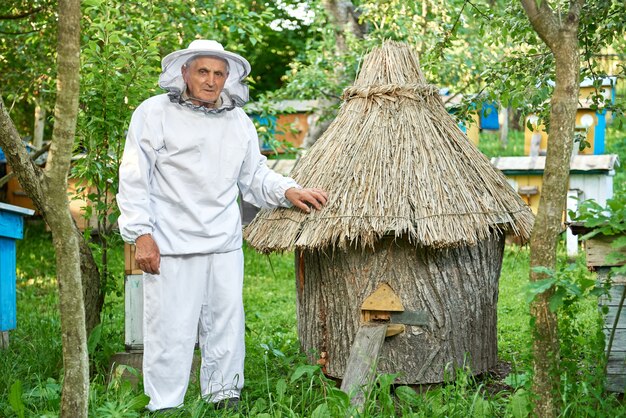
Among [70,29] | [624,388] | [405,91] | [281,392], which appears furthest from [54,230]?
[624,388]

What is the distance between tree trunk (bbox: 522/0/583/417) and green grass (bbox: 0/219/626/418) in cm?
14

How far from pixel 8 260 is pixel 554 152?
450 cm

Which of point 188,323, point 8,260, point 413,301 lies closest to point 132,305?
point 188,323

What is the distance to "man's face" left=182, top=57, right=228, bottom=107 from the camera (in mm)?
4531

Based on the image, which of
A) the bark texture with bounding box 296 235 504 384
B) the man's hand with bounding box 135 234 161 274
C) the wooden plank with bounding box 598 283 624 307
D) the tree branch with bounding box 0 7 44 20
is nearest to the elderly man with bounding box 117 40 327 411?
the man's hand with bounding box 135 234 161 274

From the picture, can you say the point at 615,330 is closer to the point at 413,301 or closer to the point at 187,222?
the point at 413,301

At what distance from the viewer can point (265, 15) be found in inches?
352

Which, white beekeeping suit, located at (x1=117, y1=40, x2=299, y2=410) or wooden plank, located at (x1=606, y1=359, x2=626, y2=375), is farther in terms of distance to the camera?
white beekeeping suit, located at (x1=117, y1=40, x2=299, y2=410)

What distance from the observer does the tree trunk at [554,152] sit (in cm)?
351

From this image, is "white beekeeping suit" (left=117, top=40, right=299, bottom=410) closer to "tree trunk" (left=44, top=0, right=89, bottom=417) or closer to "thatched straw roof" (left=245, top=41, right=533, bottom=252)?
"thatched straw roof" (left=245, top=41, right=533, bottom=252)

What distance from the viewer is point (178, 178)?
14.7 ft

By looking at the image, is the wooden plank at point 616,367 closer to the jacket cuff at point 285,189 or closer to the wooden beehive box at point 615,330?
the wooden beehive box at point 615,330

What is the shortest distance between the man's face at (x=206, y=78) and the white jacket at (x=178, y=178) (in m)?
0.10

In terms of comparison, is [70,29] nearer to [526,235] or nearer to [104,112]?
[104,112]
